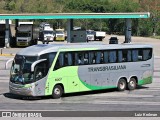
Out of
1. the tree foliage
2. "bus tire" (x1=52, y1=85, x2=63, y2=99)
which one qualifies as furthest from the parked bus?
the tree foliage

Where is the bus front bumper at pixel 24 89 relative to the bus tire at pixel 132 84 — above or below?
above

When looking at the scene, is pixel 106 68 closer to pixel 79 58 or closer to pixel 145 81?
pixel 79 58

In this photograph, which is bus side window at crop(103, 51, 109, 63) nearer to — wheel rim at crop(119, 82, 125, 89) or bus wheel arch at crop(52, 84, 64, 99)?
wheel rim at crop(119, 82, 125, 89)

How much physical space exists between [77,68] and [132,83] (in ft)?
13.0

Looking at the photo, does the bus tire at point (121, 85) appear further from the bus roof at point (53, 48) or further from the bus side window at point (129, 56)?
the bus roof at point (53, 48)

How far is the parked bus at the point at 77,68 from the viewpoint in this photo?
21.2 metres

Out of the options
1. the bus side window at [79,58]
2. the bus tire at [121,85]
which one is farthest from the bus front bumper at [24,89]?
the bus tire at [121,85]

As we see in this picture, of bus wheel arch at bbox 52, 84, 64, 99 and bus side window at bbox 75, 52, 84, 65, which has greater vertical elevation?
bus side window at bbox 75, 52, 84, 65

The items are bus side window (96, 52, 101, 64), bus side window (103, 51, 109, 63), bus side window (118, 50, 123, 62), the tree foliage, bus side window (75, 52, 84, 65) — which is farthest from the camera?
the tree foliage

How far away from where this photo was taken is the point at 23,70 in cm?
2122

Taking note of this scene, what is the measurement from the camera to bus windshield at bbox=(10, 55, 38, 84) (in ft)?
69.3

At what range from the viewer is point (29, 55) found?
21.4 m

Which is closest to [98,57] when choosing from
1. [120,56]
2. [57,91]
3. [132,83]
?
[120,56]

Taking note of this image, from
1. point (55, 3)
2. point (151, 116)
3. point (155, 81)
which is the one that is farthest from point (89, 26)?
point (151, 116)
